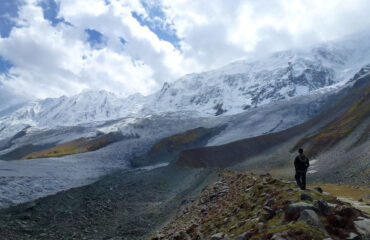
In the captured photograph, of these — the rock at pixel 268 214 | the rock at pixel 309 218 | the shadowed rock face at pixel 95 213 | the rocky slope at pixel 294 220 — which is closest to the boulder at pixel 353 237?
the rocky slope at pixel 294 220

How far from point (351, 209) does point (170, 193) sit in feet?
105

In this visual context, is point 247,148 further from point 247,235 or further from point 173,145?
point 247,235

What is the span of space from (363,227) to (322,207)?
44.9 inches

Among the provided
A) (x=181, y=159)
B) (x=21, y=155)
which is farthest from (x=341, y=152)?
(x=21, y=155)

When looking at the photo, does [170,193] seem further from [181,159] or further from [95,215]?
[181,159]

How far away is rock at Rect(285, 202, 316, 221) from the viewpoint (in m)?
8.24

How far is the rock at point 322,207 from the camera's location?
8102 millimetres

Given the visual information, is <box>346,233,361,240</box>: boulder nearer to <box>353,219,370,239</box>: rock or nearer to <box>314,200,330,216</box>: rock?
<box>353,219,370,239</box>: rock

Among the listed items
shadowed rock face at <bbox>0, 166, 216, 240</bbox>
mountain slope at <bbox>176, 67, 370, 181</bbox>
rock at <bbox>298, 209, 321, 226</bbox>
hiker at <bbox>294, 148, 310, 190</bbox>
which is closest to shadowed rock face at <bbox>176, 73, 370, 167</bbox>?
mountain slope at <bbox>176, 67, 370, 181</bbox>

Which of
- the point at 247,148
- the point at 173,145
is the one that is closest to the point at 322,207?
the point at 247,148

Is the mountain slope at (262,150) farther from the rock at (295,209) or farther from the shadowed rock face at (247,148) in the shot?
the rock at (295,209)

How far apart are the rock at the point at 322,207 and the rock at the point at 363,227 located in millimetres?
750

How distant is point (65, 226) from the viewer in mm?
25500

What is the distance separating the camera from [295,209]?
845 cm
